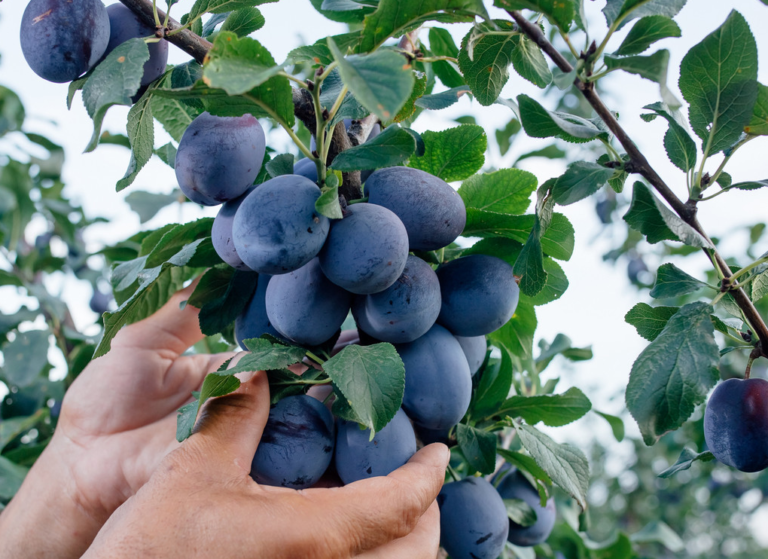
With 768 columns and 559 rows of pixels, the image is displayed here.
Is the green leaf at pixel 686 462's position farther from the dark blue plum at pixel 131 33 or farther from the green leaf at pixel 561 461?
the dark blue plum at pixel 131 33

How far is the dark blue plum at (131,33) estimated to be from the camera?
0.66m

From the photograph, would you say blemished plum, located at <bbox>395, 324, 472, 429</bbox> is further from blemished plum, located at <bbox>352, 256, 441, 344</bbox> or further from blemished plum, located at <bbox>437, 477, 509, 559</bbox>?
blemished plum, located at <bbox>437, 477, 509, 559</bbox>

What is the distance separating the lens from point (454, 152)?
0.78 meters

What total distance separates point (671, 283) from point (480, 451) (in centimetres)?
34

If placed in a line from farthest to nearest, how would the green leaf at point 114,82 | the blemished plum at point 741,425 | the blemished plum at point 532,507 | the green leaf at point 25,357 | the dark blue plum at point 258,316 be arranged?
the green leaf at point 25,357
the blemished plum at point 532,507
the dark blue plum at point 258,316
the blemished plum at point 741,425
the green leaf at point 114,82

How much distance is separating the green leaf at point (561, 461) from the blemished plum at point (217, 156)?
503 millimetres

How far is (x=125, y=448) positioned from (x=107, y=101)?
0.77 m

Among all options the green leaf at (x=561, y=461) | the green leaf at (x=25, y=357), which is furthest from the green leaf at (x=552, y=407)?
the green leaf at (x=25, y=357)

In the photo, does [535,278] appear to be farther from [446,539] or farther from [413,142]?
[446,539]

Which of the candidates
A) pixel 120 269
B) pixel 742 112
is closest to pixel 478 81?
pixel 742 112

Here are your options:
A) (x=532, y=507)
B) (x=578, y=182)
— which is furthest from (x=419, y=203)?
(x=532, y=507)

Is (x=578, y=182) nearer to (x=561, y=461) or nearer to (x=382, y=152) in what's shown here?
(x=382, y=152)

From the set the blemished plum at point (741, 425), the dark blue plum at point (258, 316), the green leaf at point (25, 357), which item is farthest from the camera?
the green leaf at point (25, 357)

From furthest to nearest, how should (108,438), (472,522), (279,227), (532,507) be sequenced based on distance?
(108,438) < (532,507) < (472,522) < (279,227)
